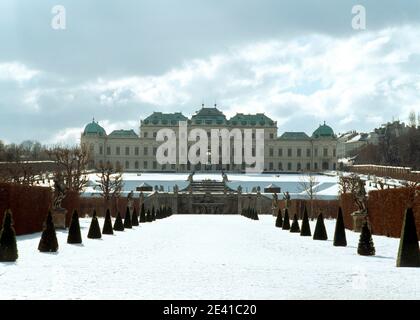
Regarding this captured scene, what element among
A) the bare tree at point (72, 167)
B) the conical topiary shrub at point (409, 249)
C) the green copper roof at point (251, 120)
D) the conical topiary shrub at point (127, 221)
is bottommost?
the conical topiary shrub at point (127, 221)

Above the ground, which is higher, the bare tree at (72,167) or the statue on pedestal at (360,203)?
the bare tree at (72,167)

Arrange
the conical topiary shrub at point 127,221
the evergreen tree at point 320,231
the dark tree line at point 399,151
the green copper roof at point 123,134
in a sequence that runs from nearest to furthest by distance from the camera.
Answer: the evergreen tree at point 320,231 → the conical topiary shrub at point 127,221 → the dark tree line at point 399,151 → the green copper roof at point 123,134

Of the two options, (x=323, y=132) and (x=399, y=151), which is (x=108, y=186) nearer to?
(x=399, y=151)

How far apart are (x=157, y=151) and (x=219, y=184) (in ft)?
132

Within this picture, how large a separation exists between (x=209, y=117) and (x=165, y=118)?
24.4 ft

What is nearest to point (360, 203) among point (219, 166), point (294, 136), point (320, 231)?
point (320, 231)

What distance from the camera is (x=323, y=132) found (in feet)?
330

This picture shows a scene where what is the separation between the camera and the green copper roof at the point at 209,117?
97.1 metres

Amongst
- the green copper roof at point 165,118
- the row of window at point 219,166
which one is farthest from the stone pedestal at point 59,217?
the green copper roof at point 165,118

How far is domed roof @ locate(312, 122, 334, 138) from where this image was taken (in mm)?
100188

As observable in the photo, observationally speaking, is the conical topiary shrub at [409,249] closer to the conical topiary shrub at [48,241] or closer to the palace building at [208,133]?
the conical topiary shrub at [48,241]

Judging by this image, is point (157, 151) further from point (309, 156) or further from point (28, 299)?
point (28, 299)

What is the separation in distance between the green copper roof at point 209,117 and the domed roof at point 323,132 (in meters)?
15.9
